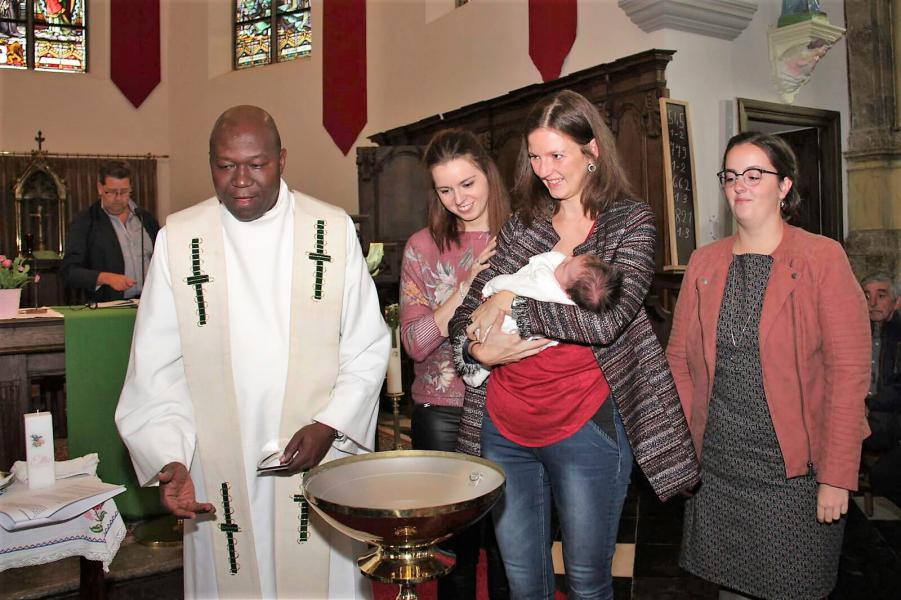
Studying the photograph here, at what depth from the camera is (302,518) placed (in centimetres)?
205

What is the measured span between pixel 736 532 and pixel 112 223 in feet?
12.0

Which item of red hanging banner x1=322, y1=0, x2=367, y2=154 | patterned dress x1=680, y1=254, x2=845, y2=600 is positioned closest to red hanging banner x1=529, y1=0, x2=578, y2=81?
red hanging banner x1=322, y1=0, x2=367, y2=154

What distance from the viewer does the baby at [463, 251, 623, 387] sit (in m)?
1.68

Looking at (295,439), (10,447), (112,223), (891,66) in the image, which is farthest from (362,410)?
(891,66)

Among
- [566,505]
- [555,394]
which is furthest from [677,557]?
[555,394]

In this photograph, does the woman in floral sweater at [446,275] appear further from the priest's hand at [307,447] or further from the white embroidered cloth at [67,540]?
the white embroidered cloth at [67,540]

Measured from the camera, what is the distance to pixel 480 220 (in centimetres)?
239

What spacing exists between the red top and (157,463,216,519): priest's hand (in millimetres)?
679

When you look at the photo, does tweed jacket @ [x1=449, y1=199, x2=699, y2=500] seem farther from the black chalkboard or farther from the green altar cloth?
the black chalkboard

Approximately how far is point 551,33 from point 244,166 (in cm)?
603

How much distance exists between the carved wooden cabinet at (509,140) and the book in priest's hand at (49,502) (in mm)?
3700

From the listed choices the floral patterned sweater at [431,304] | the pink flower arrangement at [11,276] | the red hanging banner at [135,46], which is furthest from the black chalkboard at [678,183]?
the red hanging banner at [135,46]

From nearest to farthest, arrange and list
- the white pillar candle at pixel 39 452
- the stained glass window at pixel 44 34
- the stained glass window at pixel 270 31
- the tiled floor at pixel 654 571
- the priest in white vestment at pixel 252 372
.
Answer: the priest in white vestment at pixel 252 372, the white pillar candle at pixel 39 452, the tiled floor at pixel 654 571, the stained glass window at pixel 270 31, the stained glass window at pixel 44 34

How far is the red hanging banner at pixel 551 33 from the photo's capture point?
723cm
